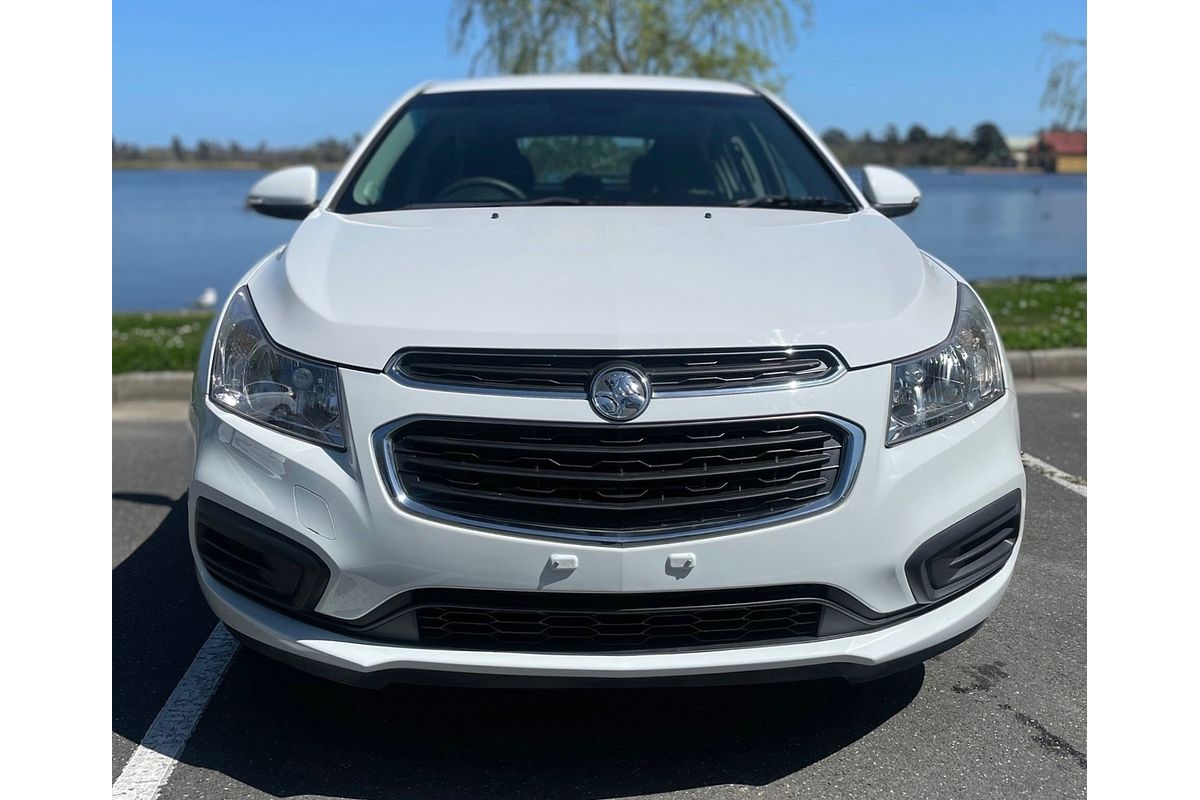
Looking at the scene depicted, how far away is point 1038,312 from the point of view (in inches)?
338

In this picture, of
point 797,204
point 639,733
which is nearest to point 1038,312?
point 797,204

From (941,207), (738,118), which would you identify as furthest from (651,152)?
(941,207)

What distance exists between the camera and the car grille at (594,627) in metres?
2.27

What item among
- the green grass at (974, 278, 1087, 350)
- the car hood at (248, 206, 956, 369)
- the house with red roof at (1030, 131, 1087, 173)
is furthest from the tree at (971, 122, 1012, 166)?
the car hood at (248, 206, 956, 369)

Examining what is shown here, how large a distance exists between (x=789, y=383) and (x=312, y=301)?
3.45 ft

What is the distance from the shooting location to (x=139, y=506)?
4.70 m

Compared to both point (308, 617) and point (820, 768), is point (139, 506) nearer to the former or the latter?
point (308, 617)

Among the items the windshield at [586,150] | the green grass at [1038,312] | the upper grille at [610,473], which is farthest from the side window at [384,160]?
the green grass at [1038,312]

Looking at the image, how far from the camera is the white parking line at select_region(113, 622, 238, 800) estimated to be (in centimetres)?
245

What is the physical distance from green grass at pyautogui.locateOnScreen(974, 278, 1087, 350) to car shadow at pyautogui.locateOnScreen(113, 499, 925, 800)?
14.3 ft

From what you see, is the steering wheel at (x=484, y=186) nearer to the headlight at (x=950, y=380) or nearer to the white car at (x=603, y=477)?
the white car at (x=603, y=477)

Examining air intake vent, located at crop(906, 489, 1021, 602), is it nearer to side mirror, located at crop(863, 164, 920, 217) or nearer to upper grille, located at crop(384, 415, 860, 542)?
upper grille, located at crop(384, 415, 860, 542)

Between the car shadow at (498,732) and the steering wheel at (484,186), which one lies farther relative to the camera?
the steering wheel at (484,186)

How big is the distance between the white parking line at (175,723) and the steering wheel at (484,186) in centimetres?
150
